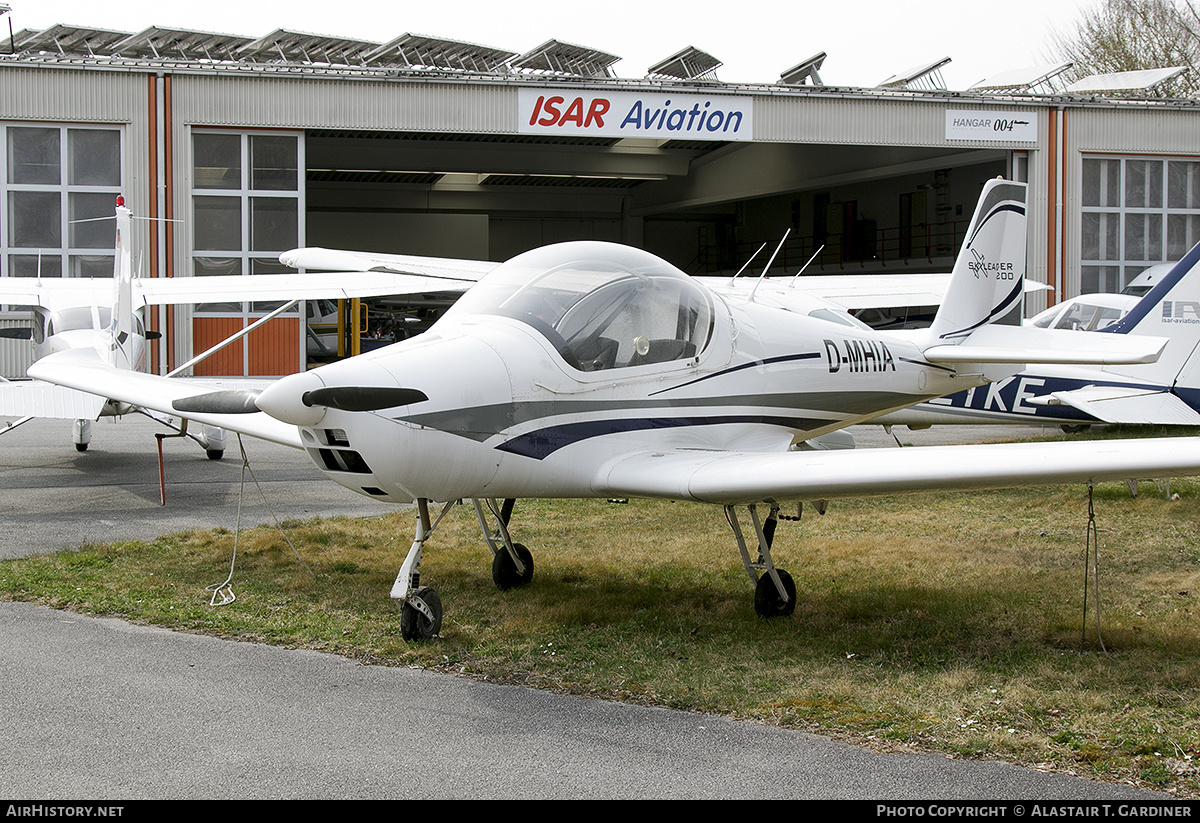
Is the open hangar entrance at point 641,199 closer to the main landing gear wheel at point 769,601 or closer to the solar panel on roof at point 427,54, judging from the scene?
the solar panel on roof at point 427,54

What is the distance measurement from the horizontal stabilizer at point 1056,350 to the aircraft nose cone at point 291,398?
4.98 metres

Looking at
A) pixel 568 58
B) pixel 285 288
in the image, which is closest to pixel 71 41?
pixel 568 58

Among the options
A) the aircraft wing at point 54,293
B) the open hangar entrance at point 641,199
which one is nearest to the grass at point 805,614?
the aircraft wing at point 54,293

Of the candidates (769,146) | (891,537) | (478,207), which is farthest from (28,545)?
(478,207)

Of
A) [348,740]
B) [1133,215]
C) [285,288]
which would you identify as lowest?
[348,740]

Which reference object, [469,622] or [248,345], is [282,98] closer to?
[248,345]

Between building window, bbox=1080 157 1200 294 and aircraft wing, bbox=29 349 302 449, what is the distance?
75.0 feet

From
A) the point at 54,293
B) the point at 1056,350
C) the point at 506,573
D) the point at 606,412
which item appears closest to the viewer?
the point at 606,412

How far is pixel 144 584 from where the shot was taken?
6.61 metres

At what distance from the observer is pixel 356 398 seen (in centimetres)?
461

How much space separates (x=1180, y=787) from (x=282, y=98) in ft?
69.6

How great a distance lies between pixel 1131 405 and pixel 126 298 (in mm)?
10238

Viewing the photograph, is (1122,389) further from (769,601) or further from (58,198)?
(58,198)

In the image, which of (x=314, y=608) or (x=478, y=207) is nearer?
(x=314, y=608)
